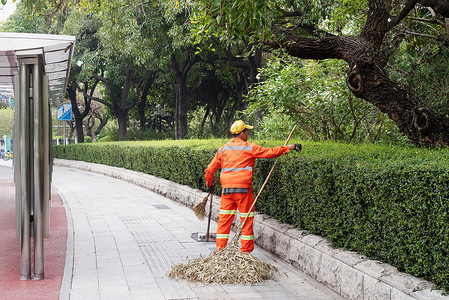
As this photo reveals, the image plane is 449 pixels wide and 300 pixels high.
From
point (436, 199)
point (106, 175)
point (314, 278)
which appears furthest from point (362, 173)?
point (106, 175)

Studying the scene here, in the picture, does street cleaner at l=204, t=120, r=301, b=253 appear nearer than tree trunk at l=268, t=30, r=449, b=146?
Yes

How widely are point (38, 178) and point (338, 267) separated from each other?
3.54 metres

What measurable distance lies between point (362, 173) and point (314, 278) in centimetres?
154

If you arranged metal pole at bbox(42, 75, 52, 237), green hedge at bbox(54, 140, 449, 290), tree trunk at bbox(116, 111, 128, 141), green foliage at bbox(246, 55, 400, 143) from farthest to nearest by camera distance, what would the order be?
1. tree trunk at bbox(116, 111, 128, 141)
2. green foliage at bbox(246, 55, 400, 143)
3. metal pole at bbox(42, 75, 52, 237)
4. green hedge at bbox(54, 140, 449, 290)

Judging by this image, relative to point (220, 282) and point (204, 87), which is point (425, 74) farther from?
point (204, 87)

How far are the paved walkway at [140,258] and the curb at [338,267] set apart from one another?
147 millimetres

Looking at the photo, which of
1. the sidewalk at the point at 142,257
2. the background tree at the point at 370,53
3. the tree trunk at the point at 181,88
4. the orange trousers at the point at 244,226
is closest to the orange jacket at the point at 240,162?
the orange trousers at the point at 244,226

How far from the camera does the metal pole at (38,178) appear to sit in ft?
18.2

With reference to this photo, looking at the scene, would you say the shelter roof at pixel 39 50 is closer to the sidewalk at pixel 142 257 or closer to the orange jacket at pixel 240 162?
the orange jacket at pixel 240 162

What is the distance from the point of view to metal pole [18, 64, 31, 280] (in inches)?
218

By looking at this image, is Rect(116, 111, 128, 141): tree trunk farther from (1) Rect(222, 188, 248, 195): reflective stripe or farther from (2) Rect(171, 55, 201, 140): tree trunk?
(1) Rect(222, 188, 248, 195): reflective stripe

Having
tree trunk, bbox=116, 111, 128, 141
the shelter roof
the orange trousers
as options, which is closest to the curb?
the orange trousers

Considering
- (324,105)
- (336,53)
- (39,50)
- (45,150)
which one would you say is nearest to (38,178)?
(45,150)

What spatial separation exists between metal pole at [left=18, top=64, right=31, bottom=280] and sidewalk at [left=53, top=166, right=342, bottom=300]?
50cm
